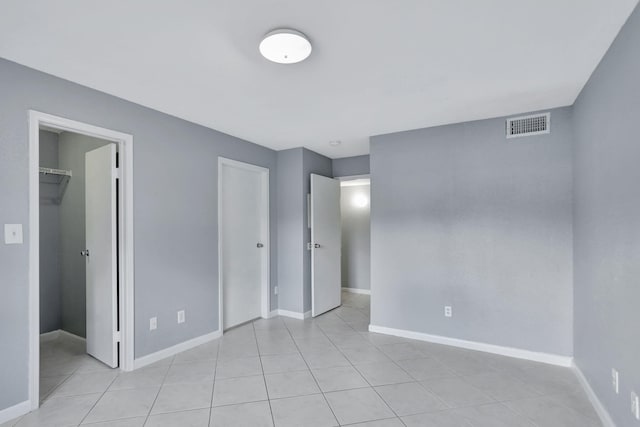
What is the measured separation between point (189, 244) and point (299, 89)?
1.94 metres

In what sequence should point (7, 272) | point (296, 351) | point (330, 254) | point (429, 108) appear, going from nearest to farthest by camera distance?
point (7, 272) → point (429, 108) → point (296, 351) → point (330, 254)

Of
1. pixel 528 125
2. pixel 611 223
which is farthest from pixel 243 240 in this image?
pixel 611 223

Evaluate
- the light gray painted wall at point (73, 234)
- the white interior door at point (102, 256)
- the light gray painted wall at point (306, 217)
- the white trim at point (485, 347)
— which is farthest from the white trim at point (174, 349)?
the white trim at point (485, 347)

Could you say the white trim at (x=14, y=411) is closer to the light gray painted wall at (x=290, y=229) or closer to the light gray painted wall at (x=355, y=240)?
the light gray painted wall at (x=290, y=229)

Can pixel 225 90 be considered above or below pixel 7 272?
above

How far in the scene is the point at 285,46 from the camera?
1.85 meters

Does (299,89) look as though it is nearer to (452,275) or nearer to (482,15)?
(482,15)

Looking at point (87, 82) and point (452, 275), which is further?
point (452, 275)

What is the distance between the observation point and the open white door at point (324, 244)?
4.39m

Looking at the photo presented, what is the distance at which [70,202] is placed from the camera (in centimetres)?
366

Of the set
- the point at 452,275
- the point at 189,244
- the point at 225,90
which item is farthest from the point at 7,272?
the point at 452,275

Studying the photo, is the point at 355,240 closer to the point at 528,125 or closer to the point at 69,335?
the point at 528,125

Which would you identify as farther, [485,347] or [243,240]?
[243,240]

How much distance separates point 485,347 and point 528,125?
7.36 feet
